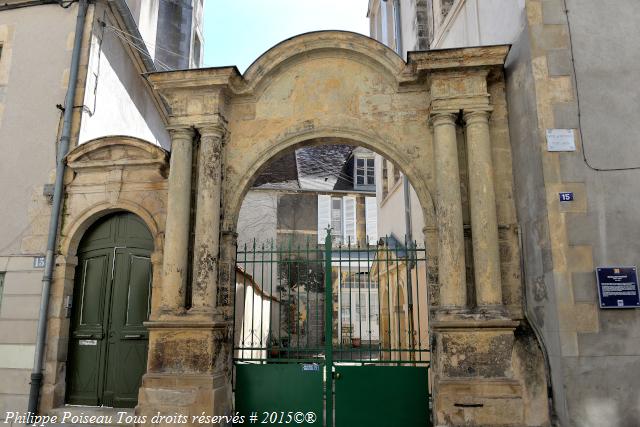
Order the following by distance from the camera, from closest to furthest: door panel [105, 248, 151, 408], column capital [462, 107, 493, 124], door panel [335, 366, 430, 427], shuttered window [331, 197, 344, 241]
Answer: door panel [335, 366, 430, 427] → column capital [462, 107, 493, 124] → door panel [105, 248, 151, 408] → shuttered window [331, 197, 344, 241]

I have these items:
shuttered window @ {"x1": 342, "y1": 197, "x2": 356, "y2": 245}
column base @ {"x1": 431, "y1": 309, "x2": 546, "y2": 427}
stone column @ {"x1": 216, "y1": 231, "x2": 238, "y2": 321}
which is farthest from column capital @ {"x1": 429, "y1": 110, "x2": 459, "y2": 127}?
shuttered window @ {"x1": 342, "y1": 197, "x2": 356, "y2": 245}

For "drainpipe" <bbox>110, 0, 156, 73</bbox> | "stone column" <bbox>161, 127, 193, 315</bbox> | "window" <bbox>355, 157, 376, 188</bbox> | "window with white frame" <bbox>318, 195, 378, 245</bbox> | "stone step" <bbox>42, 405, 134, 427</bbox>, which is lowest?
"stone step" <bbox>42, 405, 134, 427</bbox>

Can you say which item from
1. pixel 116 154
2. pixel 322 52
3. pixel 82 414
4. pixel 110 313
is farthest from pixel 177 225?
pixel 322 52

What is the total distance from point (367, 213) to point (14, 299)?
1368 cm

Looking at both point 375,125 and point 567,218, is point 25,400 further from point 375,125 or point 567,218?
point 567,218

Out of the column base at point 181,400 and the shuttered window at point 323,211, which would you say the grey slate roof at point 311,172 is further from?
the column base at point 181,400

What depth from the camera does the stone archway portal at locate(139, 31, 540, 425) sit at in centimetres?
542

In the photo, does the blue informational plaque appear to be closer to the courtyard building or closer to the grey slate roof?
the courtyard building

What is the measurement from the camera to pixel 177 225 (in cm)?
609

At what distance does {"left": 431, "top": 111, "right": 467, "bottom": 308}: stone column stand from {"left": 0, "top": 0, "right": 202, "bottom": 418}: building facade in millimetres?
3673

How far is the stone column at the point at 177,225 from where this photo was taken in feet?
19.5

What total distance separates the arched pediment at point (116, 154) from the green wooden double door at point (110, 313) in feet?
2.54

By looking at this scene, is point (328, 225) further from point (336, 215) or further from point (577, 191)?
point (336, 215)

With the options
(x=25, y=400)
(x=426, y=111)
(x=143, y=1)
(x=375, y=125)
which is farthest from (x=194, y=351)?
(x=143, y=1)
